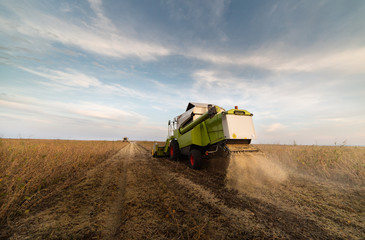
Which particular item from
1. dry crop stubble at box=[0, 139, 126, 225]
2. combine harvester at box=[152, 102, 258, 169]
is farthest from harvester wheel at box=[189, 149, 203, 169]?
dry crop stubble at box=[0, 139, 126, 225]

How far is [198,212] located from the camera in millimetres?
2932

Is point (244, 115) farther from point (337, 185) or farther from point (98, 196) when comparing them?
point (98, 196)

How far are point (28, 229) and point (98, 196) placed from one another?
140 cm

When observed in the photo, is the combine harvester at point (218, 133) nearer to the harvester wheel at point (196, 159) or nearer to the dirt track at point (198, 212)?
the harvester wheel at point (196, 159)

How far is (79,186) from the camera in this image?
4398 millimetres

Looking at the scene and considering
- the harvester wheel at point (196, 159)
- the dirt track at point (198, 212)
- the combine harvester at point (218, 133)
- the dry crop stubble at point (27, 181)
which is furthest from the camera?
the harvester wheel at point (196, 159)

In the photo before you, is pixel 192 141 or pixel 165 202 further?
pixel 192 141

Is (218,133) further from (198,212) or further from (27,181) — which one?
(27,181)

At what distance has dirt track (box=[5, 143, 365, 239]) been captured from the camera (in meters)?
2.29

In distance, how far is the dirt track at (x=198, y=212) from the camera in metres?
2.29

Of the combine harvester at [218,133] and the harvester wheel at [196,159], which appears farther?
the harvester wheel at [196,159]

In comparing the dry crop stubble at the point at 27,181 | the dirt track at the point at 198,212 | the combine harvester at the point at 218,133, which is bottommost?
the dirt track at the point at 198,212

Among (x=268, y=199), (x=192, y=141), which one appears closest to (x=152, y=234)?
(x=268, y=199)

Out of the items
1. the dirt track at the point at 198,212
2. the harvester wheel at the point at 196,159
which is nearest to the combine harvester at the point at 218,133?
the harvester wheel at the point at 196,159
